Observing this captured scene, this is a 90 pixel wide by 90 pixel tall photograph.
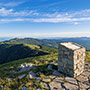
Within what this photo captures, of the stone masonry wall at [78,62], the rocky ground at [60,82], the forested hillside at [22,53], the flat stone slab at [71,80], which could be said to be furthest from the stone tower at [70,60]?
the forested hillside at [22,53]

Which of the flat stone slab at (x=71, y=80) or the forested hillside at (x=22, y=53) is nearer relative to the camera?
the flat stone slab at (x=71, y=80)

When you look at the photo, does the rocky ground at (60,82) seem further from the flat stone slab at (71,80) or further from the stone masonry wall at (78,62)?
the stone masonry wall at (78,62)

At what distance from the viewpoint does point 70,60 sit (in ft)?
33.6

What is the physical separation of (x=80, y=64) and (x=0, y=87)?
8.67 m

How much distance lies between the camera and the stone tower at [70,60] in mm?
10100

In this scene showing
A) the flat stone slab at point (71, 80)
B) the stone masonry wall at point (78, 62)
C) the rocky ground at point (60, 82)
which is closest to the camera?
the rocky ground at point (60, 82)

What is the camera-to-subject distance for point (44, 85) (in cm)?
845

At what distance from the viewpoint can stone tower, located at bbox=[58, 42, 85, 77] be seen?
10100 mm

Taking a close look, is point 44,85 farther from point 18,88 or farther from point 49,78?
point 18,88

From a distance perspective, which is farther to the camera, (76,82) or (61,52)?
(61,52)

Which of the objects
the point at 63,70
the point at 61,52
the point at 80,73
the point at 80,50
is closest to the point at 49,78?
the point at 63,70

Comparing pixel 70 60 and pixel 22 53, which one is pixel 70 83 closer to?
pixel 70 60

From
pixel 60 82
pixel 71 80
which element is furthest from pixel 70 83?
pixel 60 82

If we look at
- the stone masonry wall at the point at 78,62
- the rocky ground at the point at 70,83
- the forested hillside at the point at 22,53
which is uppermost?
the stone masonry wall at the point at 78,62
